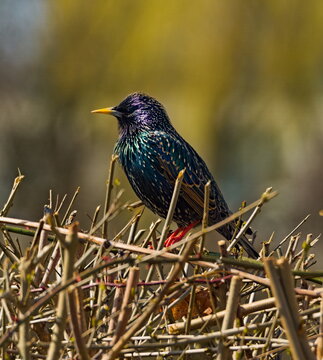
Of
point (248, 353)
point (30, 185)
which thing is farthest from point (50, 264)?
point (30, 185)

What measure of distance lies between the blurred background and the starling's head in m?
5.38

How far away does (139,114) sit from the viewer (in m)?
4.43

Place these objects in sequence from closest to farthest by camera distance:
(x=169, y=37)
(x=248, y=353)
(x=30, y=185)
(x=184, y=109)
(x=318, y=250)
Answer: (x=248, y=353) → (x=318, y=250) → (x=30, y=185) → (x=184, y=109) → (x=169, y=37)

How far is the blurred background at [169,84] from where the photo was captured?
10773mm

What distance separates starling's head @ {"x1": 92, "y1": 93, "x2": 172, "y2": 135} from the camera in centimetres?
436

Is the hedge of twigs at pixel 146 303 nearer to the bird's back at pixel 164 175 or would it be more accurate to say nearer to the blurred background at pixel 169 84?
the bird's back at pixel 164 175

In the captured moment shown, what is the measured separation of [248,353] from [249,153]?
9.32 meters

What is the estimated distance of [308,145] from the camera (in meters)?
10.6

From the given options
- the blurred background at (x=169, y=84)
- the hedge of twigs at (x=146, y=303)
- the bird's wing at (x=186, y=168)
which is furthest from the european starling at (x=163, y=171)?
the blurred background at (x=169, y=84)

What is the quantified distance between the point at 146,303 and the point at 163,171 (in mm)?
2115

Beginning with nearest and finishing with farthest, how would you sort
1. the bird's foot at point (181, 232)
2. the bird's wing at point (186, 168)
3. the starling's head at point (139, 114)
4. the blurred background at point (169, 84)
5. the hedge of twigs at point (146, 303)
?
1. the hedge of twigs at point (146, 303)
2. the bird's foot at point (181, 232)
3. the bird's wing at point (186, 168)
4. the starling's head at point (139, 114)
5. the blurred background at point (169, 84)

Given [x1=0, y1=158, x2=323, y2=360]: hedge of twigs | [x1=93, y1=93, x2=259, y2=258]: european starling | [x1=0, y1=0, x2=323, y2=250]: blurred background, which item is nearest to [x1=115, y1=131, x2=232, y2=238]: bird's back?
[x1=93, y1=93, x2=259, y2=258]: european starling

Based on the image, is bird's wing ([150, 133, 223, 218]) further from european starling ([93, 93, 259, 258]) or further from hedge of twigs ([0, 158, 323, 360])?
hedge of twigs ([0, 158, 323, 360])

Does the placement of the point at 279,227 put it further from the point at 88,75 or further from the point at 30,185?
the point at 88,75
